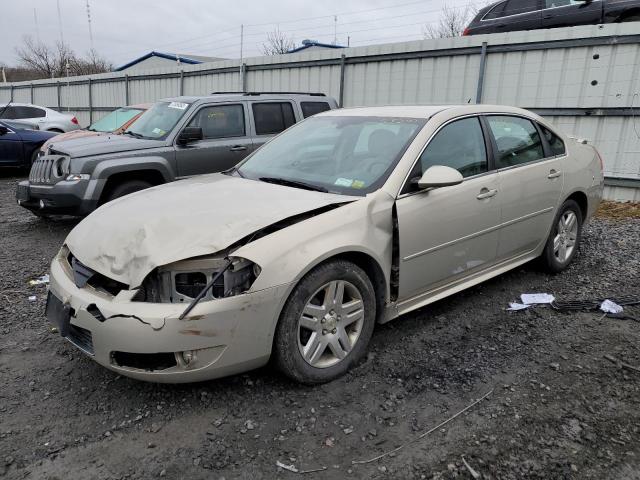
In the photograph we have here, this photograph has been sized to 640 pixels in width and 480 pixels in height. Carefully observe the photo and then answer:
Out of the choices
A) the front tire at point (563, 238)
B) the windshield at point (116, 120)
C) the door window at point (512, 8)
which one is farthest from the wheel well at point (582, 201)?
the windshield at point (116, 120)

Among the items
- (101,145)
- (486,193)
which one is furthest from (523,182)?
(101,145)

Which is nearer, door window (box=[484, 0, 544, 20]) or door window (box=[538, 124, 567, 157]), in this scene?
door window (box=[538, 124, 567, 157])

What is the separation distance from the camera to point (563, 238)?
4.88 metres

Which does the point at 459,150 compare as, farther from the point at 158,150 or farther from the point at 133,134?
the point at 133,134

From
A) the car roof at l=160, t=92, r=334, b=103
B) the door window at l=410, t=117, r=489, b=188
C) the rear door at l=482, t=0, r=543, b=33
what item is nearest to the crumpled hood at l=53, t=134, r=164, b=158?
the car roof at l=160, t=92, r=334, b=103

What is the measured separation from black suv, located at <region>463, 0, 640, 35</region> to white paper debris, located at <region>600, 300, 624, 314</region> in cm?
707

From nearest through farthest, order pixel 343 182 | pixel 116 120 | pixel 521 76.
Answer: pixel 343 182
pixel 521 76
pixel 116 120

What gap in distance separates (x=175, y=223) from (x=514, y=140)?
2958 millimetres

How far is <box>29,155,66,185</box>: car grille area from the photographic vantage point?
614 cm

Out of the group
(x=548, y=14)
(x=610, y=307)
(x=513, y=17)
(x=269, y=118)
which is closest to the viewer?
(x=610, y=307)

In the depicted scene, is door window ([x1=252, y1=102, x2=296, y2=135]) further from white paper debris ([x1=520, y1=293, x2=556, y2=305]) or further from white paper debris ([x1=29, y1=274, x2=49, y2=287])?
white paper debris ([x1=520, y1=293, x2=556, y2=305])

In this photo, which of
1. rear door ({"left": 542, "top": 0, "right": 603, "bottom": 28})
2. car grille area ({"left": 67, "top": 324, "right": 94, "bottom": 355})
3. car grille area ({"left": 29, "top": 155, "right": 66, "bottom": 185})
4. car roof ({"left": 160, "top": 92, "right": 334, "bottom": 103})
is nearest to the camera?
car grille area ({"left": 67, "top": 324, "right": 94, "bottom": 355})

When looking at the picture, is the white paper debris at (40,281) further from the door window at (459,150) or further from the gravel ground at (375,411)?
the door window at (459,150)

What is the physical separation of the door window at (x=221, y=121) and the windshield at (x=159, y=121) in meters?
0.26
